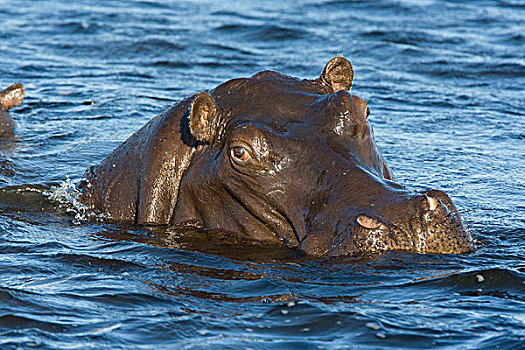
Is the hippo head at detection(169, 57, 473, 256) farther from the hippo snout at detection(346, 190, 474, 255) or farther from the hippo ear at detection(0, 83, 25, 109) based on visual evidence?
the hippo ear at detection(0, 83, 25, 109)

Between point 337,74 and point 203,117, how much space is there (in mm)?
1392

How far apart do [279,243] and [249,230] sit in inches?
11.7

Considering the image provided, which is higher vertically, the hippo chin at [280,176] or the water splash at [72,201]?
the hippo chin at [280,176]

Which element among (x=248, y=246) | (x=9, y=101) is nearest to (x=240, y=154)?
(x=248, y=246)

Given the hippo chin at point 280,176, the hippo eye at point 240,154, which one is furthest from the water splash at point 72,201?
the hippo eye at point 240,154

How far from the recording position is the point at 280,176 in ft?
21.0

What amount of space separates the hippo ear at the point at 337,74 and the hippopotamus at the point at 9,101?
6.61 m

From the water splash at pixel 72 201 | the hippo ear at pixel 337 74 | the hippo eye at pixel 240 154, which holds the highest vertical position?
the hippo ear at pixel 337 74

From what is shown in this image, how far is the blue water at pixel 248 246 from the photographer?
532 centimetres

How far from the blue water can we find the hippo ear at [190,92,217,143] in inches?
33.9

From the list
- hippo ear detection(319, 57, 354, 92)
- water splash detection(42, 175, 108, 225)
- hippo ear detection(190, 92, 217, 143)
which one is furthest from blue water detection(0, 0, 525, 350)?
hippo ear detection(319, 57, 354, 92)

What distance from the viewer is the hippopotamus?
1259 centimetres

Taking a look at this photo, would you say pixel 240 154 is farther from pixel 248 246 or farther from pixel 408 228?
pixel 408 228

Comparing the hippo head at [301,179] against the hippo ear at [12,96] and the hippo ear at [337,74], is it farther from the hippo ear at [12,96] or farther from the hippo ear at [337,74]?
the hippo ear at [12,96]
